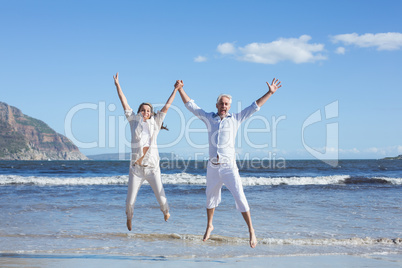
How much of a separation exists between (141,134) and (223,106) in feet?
4.31

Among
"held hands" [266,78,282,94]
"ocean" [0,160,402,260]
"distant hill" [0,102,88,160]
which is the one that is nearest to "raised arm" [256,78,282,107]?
"held hands" [266,78,282,94]

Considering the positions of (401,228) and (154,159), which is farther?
(401,228)

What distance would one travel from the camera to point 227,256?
20.6 feet

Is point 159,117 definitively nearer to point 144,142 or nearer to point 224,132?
point 144,142

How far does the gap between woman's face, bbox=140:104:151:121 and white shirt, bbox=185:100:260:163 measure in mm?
889

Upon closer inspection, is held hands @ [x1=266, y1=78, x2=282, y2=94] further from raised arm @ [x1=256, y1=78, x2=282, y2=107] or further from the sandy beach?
the sandy beach

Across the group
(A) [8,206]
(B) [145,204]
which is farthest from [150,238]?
(A) [8,206]

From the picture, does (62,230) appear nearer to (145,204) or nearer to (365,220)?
(145,204)

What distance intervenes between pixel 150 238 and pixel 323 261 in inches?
134

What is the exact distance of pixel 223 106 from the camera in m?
5.74

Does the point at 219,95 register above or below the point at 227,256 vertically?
above

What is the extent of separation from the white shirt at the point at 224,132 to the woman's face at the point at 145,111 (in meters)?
0.89

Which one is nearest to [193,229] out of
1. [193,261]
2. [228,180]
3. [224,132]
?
[193,261]

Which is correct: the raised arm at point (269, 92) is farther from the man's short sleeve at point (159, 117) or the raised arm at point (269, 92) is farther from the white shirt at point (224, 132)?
the man's short sleeve at point (159, 117)
